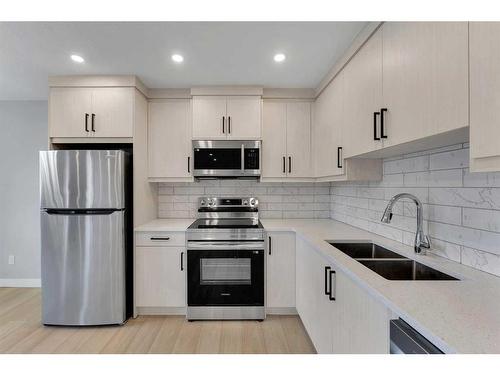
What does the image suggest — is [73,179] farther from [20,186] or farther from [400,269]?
[400,269]

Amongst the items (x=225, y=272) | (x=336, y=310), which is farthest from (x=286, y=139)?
(x=336, y=310)

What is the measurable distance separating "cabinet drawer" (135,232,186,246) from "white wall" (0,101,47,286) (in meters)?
1.78

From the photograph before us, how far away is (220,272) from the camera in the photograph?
2.61m

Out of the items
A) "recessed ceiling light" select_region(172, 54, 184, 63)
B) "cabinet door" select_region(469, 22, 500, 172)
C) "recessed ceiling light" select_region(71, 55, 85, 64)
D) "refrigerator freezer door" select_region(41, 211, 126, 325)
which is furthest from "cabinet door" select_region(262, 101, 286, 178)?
"cabinet door" select_region(469, 22, 500, 172)

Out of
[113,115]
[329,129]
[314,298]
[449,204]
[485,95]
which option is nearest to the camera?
[485,95]

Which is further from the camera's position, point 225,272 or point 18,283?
point 18,283

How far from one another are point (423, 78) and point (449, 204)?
722 millimetres

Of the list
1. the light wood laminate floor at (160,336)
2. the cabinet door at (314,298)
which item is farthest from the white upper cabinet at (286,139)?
the light wood laminate floor at (160,336)

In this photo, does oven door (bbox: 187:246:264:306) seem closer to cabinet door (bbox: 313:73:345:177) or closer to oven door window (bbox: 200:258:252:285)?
oven door window (bbox: 200:258:252:285)

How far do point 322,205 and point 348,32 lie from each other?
1915 millimetres

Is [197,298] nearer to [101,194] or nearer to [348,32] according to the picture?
[101,194]

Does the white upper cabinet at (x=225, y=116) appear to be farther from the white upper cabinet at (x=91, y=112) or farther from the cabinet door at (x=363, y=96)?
the cabinet door at (x=363, y=96)

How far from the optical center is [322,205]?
10.8 feet
